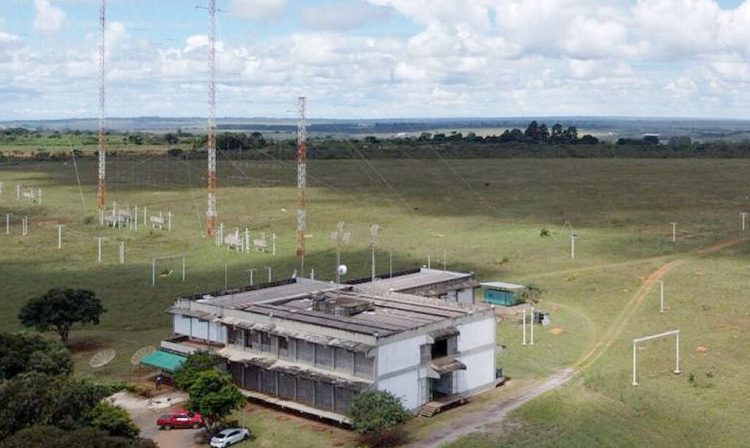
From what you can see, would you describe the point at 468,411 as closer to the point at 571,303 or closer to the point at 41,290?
the point at 571,303

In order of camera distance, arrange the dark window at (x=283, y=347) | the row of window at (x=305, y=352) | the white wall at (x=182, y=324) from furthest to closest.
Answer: the white wall at (x=182, y=324) → the dark window at (x=283, y=347) → the row of window at (x=305, y=352)

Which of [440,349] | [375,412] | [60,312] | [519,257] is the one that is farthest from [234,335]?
[519,257]

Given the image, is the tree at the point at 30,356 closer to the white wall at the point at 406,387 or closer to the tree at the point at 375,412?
the tree at the point at 375,412

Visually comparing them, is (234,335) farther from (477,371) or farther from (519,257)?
(519,257)

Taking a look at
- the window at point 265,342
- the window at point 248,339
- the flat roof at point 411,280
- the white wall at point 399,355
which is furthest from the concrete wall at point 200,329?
the white wall at point 399,355

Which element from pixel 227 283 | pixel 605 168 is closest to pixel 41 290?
pixel 227 283

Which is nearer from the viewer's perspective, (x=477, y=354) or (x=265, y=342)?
(x=265, y=342)
